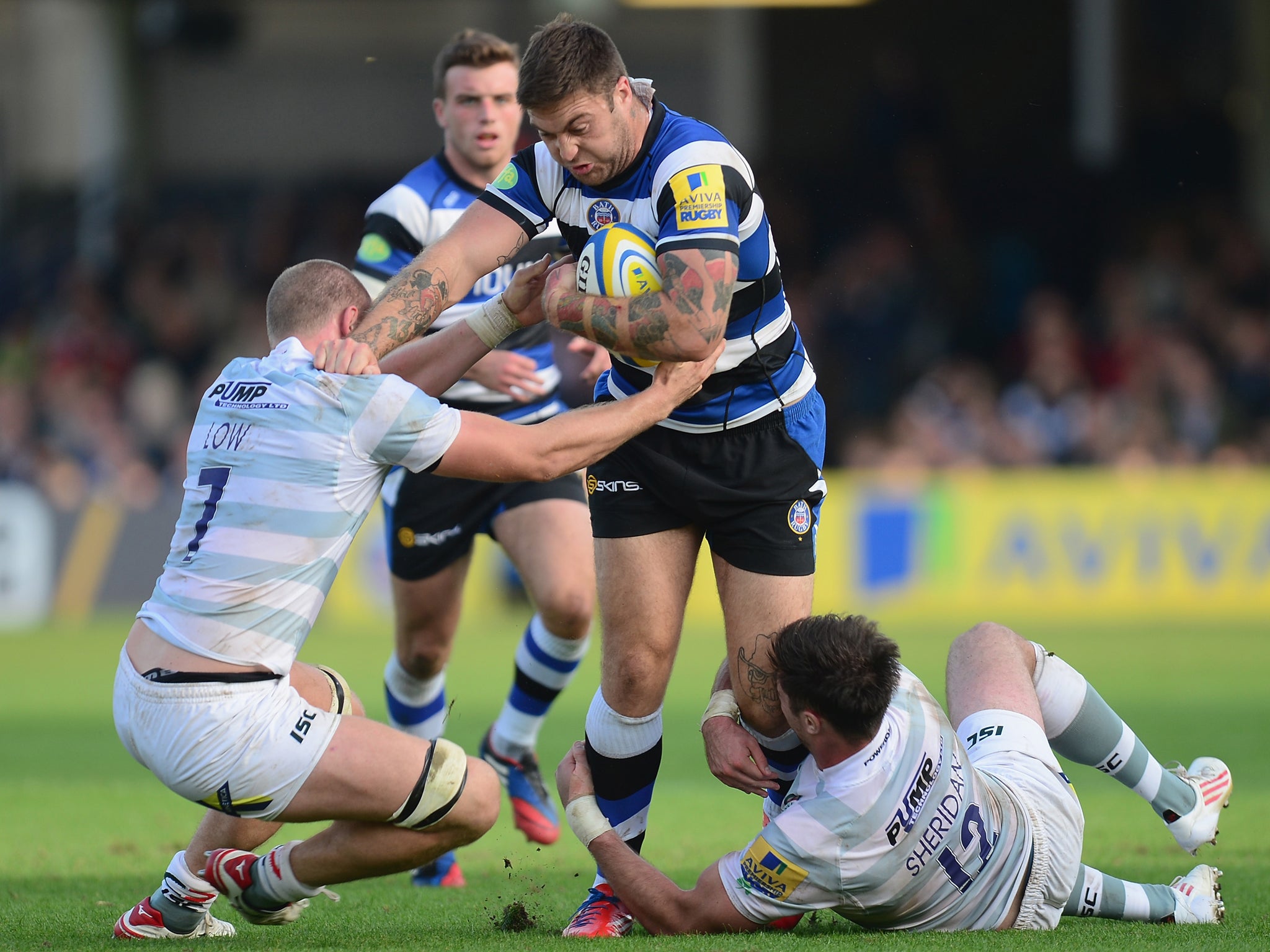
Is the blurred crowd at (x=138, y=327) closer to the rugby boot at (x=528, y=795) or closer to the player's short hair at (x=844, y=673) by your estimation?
the rugby boot at (x=528, y=795)

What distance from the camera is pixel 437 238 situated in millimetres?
6254

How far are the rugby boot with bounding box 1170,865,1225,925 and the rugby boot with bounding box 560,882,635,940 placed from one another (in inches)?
64.1

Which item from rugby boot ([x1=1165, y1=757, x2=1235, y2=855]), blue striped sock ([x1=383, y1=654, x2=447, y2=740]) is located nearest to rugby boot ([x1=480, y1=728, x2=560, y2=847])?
blue striped sock ([x1=383, y1=654, x2=447, y2=740])

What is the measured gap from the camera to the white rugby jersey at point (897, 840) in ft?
13.7

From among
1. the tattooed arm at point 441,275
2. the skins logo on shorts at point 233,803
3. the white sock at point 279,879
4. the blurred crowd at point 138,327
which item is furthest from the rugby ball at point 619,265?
the blurred crowd at point 138,327

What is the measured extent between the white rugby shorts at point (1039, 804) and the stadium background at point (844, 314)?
1.60 meters

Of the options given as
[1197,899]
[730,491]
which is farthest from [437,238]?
[1197,899]

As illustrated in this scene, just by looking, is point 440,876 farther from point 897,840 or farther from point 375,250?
point 375,250

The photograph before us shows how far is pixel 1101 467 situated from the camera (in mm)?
14750

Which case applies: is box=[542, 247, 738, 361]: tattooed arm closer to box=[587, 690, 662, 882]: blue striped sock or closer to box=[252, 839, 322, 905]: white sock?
box=[587, 690, 662, 882]: blue striped sock

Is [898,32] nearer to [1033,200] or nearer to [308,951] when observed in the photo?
[1033,200]

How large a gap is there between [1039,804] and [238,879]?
2307 millimetres

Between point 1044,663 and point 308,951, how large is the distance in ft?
7.96

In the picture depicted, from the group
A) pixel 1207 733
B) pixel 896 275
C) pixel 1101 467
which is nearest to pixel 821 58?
pixel 896 275
